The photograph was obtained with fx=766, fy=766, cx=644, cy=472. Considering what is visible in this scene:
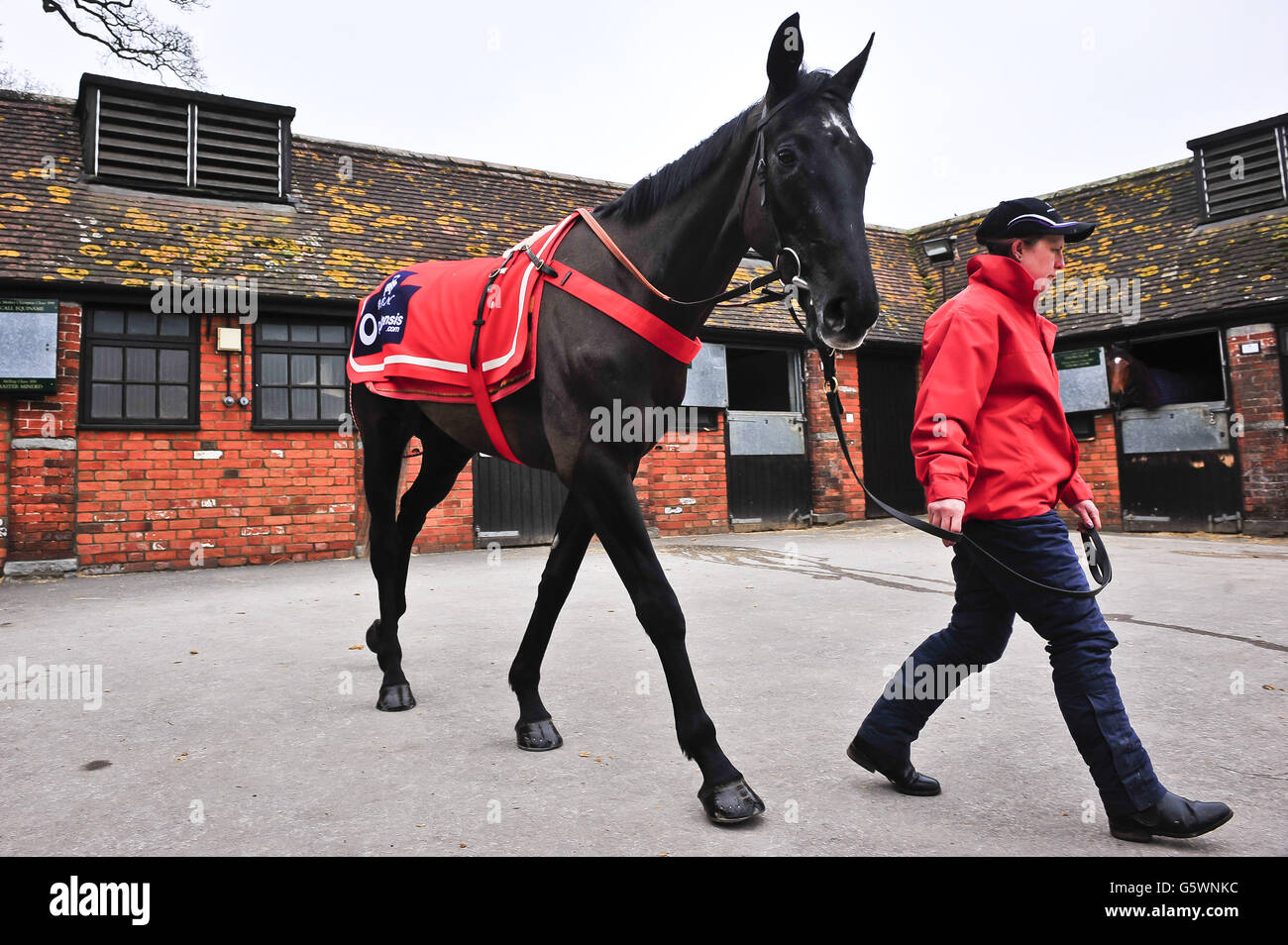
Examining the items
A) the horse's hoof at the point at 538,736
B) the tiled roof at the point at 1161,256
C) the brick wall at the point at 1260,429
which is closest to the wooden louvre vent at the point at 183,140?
the horse's hoof at the point at 538,736

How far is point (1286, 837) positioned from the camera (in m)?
A: 2.04

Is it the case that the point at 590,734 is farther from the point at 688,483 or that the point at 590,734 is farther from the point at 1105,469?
the point at 1105,469

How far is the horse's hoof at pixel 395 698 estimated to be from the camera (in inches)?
135

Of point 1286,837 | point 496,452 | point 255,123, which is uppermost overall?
point 255,123

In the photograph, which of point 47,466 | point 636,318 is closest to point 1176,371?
point 636,318

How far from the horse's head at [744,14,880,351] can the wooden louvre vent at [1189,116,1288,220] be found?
48.6 ft

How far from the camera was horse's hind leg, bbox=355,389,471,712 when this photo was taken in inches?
149

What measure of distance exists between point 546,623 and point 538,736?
0.43 m

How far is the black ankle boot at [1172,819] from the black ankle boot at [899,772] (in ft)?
1.69

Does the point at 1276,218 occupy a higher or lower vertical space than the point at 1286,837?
higher

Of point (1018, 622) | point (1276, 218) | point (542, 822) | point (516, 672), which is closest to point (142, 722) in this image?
point (516, 672)

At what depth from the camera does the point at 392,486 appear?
3.93 meters

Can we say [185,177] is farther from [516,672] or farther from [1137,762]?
[1137,762]

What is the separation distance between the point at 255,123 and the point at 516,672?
11.3m
